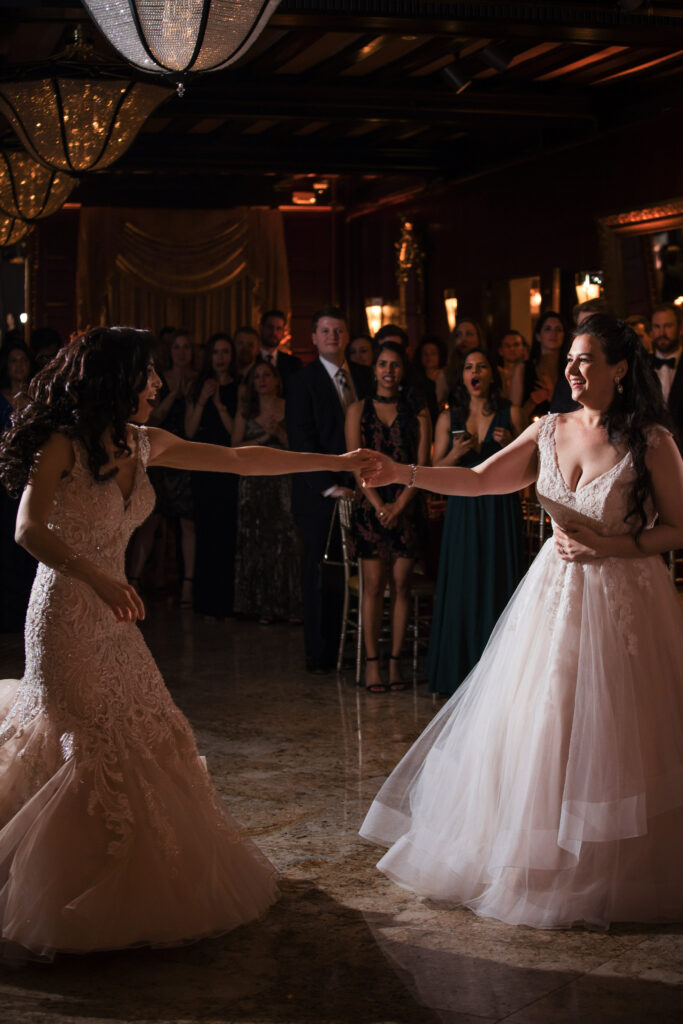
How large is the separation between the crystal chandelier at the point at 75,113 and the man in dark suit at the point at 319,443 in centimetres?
153

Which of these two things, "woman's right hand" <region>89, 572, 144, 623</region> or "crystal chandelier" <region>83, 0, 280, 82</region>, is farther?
"crystal chandelier" <region>83, 0, 280, 82</region>

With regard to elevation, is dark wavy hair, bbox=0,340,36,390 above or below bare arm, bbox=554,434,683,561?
above

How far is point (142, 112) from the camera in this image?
5.21 metres

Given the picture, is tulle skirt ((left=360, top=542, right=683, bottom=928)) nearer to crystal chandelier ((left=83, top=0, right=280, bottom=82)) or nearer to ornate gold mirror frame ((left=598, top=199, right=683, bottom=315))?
crystal chandelier ((left=83, top=0, right=280, bottom=82))

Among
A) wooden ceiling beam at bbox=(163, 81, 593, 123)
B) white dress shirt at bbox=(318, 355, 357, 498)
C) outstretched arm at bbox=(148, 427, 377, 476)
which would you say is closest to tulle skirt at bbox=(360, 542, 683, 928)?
outstretched arm at bbox=(148, 427, 377, 476)

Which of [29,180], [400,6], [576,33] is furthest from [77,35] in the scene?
[576,33]

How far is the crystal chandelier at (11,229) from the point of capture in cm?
734

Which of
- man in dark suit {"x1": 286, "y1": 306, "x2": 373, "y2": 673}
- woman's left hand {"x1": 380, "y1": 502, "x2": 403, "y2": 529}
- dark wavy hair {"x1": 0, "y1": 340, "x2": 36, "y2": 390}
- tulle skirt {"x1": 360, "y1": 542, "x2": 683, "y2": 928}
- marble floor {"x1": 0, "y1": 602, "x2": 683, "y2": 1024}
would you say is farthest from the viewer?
dark wavy hair {"x1": 0, "y1": 340, "x2": 36, "y2": 390}

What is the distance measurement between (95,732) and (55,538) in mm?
480

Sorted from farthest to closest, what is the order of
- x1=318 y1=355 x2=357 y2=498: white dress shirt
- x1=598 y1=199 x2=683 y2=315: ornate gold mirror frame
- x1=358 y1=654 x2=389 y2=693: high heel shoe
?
x1=598 y1=199 x2=683 y2=315: ornate gold mirror frame < x1=318 y1=355 x2=357 y2=498: white dress shirt < x1=358 y1=654 x2=389 y2=693: high heel shoe

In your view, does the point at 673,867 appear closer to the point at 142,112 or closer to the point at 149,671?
the point at 149,671

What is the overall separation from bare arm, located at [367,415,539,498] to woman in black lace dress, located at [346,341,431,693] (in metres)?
2.14

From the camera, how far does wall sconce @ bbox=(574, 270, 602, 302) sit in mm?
9570

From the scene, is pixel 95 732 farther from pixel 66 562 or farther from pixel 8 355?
pixel 8 355
